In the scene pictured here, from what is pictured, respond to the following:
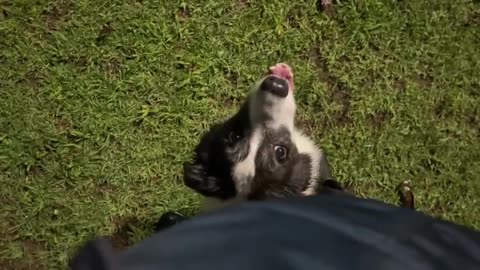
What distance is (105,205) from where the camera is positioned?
10.0 ft

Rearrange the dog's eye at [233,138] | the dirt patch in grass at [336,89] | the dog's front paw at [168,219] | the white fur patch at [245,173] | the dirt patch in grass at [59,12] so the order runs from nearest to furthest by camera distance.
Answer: the white fur patch at [245,173] → the dog's eye at [233,138] → the dog's front paw at [168,219] → the dirt patch in grass at [59,12] → the dirt patch in grass at [336,89]

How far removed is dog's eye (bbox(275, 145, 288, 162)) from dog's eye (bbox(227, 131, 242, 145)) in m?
0.14

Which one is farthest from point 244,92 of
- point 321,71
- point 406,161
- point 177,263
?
point 177,263

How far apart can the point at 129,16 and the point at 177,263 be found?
1982mm

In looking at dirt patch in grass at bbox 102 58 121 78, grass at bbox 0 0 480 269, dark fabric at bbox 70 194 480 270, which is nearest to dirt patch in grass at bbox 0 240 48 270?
grass at bbox 0 0 480 269

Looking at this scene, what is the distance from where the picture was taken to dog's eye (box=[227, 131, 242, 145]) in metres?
2.54

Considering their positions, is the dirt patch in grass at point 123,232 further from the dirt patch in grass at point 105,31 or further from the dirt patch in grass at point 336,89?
the dirt patch in grass at point 336,89

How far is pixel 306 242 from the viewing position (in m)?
1.42

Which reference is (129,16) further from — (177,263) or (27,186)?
(177,263)

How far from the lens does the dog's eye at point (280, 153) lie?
2549 millimetres

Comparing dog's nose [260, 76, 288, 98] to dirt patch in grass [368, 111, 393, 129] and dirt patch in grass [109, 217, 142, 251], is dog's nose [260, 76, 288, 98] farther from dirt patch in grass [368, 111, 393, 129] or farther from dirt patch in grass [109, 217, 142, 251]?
dirt patch in grass [109, 217, 142, 251]

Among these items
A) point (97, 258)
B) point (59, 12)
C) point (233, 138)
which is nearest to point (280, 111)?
point (233, 138)

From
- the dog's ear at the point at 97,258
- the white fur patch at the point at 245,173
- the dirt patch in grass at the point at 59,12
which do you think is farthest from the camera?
the dirt patch in grass at the point at 59,12

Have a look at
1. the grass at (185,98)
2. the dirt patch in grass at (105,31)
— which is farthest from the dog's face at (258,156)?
the dirt patch in grass at (105,31)
